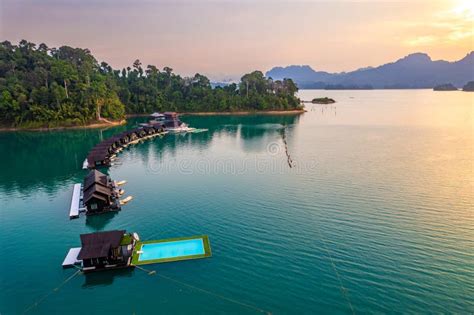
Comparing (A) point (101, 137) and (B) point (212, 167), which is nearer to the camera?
(B) point (212, 167)

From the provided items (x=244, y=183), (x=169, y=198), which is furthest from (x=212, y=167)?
(x=169, y=198)

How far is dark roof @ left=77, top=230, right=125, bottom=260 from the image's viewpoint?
68.8ft

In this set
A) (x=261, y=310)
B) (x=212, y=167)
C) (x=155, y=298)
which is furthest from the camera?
(x=212, y=167)

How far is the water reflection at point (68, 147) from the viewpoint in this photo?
4127 centimetres

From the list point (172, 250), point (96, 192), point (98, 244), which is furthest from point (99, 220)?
point (172, 250)

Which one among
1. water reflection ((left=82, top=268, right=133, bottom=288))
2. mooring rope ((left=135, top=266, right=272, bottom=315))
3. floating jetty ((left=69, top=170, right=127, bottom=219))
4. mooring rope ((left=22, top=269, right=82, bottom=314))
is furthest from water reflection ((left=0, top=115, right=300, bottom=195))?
mooring rope ((left=135, top=266, right=272, bottom=315))

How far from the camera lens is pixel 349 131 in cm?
7994

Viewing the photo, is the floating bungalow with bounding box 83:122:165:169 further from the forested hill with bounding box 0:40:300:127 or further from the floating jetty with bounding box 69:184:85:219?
the forested hill with bounding box 0:40:300:127

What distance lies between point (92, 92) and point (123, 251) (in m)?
74.6

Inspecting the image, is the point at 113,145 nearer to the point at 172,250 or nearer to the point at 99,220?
the point at 99,220

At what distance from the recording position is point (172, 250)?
76.7 ft

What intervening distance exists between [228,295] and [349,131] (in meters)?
69.9

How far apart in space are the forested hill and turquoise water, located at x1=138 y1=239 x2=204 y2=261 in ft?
229

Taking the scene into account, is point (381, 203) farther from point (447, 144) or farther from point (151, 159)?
point (447, 144)
